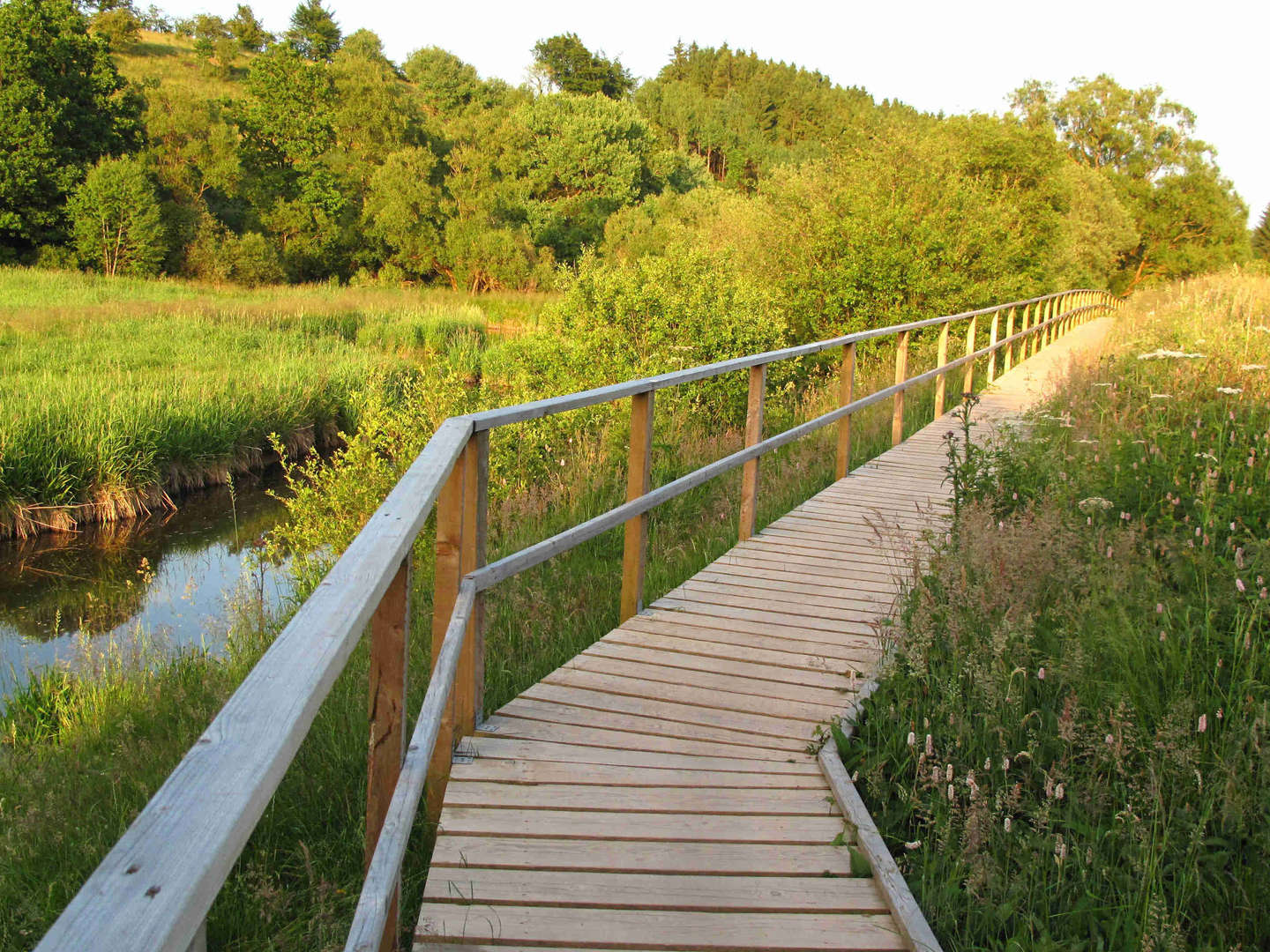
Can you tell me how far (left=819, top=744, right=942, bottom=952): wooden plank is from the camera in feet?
8.45

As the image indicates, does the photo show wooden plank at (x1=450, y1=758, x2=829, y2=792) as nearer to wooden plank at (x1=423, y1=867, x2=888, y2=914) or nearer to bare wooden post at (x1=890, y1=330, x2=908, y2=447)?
wooden plank at (x1=423, y1=867, x2=888, y2=914)

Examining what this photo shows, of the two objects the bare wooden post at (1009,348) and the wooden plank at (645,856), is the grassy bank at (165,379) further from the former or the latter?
the bare wooden post at (1009,348)

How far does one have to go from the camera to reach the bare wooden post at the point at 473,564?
11.2 ft

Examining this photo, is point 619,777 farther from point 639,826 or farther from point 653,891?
point 653,891

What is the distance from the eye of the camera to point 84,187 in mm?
34531

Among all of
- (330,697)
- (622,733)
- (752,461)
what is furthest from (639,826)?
(752,461)

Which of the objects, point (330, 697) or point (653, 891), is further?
point (330, 697)

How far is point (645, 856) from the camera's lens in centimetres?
298

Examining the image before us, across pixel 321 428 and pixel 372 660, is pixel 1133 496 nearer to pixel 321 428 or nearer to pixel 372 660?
pixel 372 660

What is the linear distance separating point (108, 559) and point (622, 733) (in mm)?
8987

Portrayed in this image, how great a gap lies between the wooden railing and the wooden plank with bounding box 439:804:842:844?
0.25 metres

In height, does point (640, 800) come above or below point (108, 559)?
above

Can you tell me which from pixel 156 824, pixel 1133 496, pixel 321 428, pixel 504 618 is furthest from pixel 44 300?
pixel 156 824

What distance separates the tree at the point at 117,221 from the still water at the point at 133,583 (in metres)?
25.0
